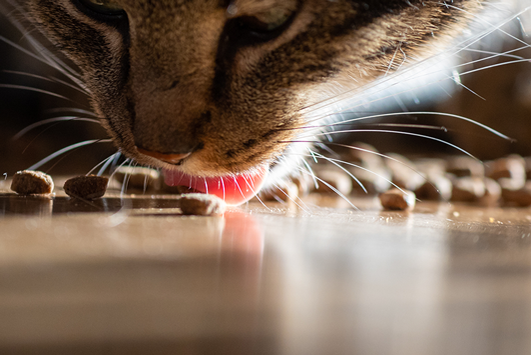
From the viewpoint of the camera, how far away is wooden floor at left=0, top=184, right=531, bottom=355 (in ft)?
1.24

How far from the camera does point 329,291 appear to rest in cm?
47

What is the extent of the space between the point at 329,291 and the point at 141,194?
92cm

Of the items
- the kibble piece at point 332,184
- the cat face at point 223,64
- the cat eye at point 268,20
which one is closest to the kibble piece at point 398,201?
the kibble piece at point 332,184

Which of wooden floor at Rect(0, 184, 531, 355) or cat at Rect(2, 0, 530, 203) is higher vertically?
cat at Rect(2, 0, 530, 203)

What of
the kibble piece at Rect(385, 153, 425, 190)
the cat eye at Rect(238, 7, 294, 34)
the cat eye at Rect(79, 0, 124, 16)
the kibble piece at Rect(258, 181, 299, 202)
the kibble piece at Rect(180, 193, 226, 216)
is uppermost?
the cat eye at Rect(79, 0, 124, 16)

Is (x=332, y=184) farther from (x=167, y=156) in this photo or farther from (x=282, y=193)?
(x=167, y=156)

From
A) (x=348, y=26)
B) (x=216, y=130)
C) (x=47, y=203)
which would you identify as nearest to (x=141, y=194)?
(x=47, y=203)

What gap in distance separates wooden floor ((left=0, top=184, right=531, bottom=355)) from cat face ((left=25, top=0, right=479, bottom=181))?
0.24 m

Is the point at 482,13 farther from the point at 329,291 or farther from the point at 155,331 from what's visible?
the point at 155,331

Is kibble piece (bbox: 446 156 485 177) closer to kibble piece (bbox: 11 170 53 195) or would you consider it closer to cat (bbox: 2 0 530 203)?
cat (bbox: 2 0 530 203)

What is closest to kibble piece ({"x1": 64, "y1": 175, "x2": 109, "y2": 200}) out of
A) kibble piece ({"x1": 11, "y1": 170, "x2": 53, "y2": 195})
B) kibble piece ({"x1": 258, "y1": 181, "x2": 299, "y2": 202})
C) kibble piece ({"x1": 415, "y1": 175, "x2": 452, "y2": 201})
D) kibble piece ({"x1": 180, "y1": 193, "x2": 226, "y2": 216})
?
kibble piece ({"x1": 11, "y1": 170, "x2": 53, "y2": 195})

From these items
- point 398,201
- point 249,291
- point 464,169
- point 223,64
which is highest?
point 223,64

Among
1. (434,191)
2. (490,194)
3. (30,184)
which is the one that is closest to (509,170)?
(490,194)

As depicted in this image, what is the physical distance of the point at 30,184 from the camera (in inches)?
42.7
